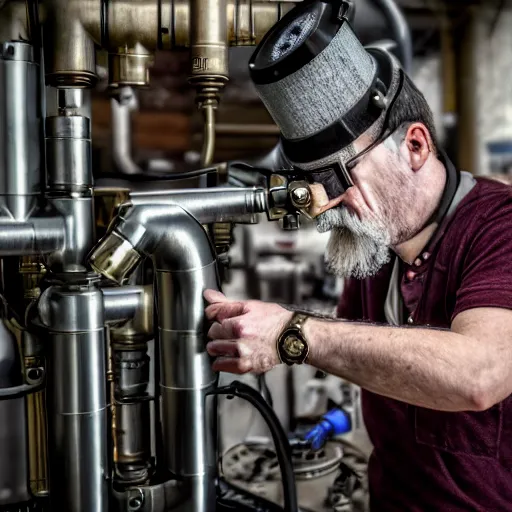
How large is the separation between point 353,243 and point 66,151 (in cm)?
54

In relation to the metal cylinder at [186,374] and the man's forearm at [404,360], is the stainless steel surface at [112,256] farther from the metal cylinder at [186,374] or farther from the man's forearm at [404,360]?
the man's forearm at [404,360]

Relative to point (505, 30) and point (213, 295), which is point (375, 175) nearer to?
point (213, 295)

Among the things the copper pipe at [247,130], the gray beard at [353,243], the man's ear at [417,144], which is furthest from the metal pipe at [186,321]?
the copper pipe at [247,130]

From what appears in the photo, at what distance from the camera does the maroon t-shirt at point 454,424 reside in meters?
1.07

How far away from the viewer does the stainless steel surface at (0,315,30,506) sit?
2.93 feet

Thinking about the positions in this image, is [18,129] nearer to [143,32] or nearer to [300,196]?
[143,32]

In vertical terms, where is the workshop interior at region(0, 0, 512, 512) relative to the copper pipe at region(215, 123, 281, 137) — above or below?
below

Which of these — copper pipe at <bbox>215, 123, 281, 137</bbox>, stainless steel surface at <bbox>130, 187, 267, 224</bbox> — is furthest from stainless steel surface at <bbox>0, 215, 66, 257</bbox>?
copper pipe at <bbox>215, 123, 281, 137</bbox>

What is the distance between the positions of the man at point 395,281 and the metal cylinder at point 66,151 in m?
0.25

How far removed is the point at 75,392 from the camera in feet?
2.83

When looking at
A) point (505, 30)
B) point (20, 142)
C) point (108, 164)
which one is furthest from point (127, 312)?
point (505, 30)

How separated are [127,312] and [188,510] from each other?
0.28m

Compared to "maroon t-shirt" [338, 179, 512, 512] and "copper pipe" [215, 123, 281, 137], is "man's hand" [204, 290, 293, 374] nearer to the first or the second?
"maroon t-shirt" [338, 179, 512, 512]

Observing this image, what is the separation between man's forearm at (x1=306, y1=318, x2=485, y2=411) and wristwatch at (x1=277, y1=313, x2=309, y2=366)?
11 mm
